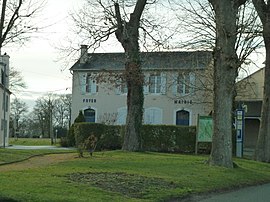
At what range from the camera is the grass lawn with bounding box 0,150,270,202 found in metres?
12.2

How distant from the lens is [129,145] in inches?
1261

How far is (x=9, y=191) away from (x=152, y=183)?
473cm

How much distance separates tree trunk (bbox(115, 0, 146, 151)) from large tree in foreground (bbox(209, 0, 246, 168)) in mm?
9167

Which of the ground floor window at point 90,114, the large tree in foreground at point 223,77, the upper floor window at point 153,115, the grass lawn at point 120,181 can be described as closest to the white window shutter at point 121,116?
the upper floor window at point 153,115

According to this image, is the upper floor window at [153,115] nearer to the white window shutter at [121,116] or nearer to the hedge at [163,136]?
the white window shutter at [121,116]

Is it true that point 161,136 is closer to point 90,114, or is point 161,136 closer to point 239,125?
point 239,125

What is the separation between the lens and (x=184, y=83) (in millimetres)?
49250

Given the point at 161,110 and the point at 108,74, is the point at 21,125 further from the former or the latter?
the point at 108,74

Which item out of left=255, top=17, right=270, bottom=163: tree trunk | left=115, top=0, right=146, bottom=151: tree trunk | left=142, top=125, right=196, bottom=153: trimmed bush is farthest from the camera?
left=142, top=125, right=196, bottom=153: trimmed bush

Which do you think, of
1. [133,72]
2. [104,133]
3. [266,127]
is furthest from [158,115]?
[266,127]

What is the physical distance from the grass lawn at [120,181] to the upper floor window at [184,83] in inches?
927

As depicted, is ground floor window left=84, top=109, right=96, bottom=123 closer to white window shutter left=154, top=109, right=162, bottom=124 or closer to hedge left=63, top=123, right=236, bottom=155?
white window shutter left=154, top=109, right=162, bottom=124

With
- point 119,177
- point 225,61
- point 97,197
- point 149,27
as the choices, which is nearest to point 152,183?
point 119,177

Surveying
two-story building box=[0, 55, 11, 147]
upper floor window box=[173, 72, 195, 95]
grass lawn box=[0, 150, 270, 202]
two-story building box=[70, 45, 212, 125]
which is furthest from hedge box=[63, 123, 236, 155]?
two-story building box=[70, 45, 212, 125]
